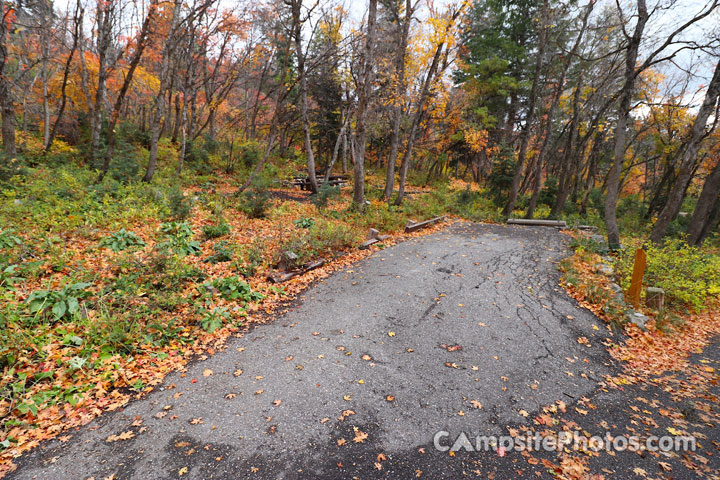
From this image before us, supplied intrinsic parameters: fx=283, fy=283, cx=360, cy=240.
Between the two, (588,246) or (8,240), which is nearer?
(8,240)

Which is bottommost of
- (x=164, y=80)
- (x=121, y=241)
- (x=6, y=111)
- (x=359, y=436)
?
(x=359, y=436)

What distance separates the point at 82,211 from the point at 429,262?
356 inches

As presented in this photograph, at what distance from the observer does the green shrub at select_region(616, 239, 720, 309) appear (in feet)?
21.3

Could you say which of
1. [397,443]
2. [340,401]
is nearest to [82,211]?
[340,401]

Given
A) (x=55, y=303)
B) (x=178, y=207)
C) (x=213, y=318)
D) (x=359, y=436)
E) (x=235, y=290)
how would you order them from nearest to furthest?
(x=359, y=436), (x=55, y=303), (x=213, y=318), (x=235, y=290), (x=178, y=207)

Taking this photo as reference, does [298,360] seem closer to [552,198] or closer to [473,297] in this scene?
[473,297]

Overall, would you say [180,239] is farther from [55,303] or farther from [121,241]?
[55,303]

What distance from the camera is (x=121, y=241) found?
243 inches

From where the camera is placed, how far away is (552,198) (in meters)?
18.0

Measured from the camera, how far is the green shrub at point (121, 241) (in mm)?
6039

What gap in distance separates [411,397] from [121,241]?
22.0ft

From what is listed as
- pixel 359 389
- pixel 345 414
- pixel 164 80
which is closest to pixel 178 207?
pixel 164 80

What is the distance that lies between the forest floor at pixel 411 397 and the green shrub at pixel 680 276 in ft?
1.91

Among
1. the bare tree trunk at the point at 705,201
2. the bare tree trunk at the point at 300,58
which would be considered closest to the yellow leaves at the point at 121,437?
the bare tree trunk at the point at 300,58
